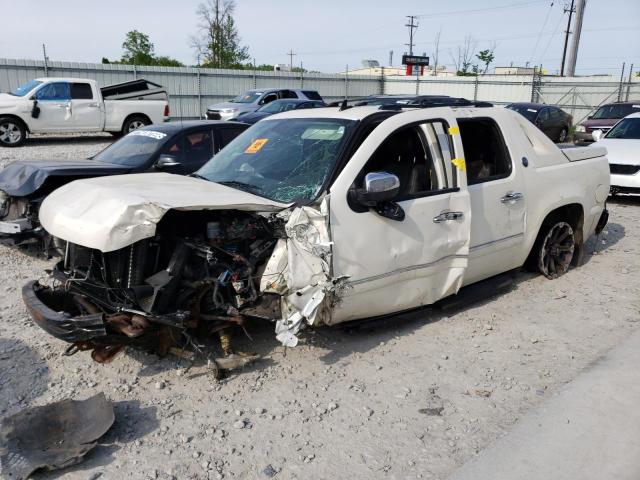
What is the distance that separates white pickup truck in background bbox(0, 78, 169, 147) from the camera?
1519 cm

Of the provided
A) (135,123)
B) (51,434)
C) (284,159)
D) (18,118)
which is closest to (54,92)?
(18,118)

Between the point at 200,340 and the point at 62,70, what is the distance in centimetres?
2081

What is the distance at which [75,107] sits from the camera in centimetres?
1616

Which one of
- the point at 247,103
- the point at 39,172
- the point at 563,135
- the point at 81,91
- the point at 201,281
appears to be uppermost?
the point at 81,91

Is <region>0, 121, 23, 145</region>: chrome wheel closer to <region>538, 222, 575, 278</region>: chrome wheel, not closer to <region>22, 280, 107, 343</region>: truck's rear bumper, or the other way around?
<region>22, 280, 107, 343</region>: truck's rear bumper

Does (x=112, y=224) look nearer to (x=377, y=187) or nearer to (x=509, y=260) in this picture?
(x=377, y=187)

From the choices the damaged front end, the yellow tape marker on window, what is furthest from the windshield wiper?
the yellow tape marker on window

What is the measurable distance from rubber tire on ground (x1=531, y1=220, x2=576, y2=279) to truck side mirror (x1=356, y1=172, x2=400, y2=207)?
8.64 feet

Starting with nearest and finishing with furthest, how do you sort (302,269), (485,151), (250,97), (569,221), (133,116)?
(302,269) → (485,151) → (569,221) → (133,116) → (250,97)

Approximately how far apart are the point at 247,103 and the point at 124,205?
17.0 metres

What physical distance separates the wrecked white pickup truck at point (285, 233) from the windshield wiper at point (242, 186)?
0.02 metres

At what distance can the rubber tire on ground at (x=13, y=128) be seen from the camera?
49.0ft

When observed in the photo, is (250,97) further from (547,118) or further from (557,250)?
(557,250)

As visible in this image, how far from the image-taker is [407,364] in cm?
416
